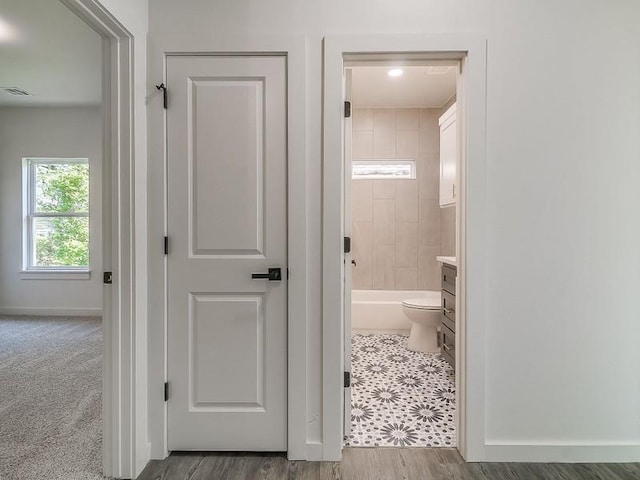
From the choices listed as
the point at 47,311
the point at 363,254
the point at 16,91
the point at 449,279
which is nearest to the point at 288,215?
the point at 449,279

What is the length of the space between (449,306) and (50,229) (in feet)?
15.8

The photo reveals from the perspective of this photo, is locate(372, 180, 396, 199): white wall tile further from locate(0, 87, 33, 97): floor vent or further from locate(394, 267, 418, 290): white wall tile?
locate(0, 87, 33, 97): floor vent

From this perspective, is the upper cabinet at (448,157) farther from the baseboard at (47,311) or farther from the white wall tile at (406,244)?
the baseboard at (47,311)

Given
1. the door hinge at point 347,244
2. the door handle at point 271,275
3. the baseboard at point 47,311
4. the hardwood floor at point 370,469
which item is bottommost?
the hardwood floor at point 370,469

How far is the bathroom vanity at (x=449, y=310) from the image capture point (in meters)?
2.67

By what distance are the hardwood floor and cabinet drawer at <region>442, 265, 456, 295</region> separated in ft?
3.91

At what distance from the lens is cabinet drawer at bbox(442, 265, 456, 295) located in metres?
2.65

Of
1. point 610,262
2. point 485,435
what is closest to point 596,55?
point 610,262

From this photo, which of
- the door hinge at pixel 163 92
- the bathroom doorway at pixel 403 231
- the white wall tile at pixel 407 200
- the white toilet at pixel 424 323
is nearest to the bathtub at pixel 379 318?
the bathroom doorway at pixel 403 231

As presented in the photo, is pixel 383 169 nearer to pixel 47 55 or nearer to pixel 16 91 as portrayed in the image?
pixel 47 55

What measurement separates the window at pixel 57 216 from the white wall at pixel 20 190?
0.11 meters

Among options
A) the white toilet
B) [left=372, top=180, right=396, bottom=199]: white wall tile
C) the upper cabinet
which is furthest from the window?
the upper cabinet

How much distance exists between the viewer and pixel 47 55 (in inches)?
121

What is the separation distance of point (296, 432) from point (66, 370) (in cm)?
214
